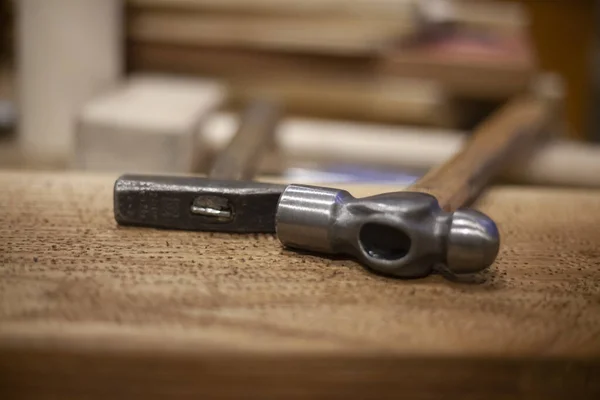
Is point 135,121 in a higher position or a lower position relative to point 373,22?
lower

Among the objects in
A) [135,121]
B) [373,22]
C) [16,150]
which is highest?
Answer: [373,22]

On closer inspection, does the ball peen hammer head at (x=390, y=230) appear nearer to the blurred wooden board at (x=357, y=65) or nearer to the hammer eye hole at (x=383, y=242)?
the hammer eye hole at (x=383, y=242)

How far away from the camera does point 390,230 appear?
0.62 meters

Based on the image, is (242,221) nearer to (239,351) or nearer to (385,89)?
(239,351)

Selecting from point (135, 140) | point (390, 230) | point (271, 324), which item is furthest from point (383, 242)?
point (135, 140)

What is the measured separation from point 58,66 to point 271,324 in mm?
1130

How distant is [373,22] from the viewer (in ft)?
5.34

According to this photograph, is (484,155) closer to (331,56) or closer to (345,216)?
(345,216)

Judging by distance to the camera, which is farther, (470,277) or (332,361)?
(470,277)

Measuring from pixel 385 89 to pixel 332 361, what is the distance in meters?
1.36

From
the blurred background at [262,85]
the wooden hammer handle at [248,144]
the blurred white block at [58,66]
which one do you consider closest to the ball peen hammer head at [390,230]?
the wooden hammer handle at [248,144]

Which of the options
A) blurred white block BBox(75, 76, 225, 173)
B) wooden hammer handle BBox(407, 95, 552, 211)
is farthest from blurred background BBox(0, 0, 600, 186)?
wooden hammer handle BBox(407, 95, 552, 211)

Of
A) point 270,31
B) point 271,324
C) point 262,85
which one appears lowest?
point 271,324

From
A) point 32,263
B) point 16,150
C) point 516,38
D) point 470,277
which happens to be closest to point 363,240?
point 470,277
